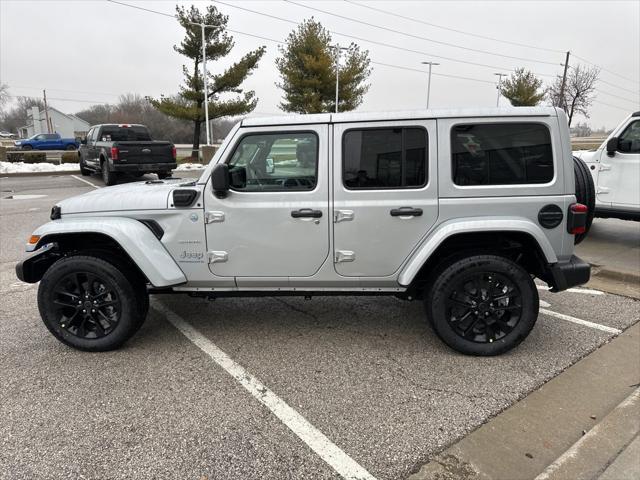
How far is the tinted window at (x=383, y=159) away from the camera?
3418 millimetres

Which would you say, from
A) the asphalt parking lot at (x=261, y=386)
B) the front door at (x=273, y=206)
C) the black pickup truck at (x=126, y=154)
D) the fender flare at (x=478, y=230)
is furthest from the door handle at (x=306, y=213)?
the black pickup truck at (x=126, y=154)

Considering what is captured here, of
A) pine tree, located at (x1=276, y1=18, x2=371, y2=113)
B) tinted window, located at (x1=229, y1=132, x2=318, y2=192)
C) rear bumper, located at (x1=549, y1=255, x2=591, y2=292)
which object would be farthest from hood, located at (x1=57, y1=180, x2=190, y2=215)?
pine tree, located at (x1=276, y1=18, x2=371, y2=113)

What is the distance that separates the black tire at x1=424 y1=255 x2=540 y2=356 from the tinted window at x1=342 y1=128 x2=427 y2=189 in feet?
2.47

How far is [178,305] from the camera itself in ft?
15.4

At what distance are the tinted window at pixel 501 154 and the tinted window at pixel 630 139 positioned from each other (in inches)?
175

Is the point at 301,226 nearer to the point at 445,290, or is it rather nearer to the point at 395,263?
the point at 395,263

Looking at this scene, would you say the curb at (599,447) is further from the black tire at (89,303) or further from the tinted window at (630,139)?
the tinted window at (630,139)

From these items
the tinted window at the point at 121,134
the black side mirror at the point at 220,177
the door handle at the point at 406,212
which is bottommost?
the door handle at the point at 406,212

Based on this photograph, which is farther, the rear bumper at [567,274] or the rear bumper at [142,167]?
the rear bumper at [142,167]

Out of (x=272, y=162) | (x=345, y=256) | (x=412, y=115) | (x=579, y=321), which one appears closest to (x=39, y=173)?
(x=272, y=162)

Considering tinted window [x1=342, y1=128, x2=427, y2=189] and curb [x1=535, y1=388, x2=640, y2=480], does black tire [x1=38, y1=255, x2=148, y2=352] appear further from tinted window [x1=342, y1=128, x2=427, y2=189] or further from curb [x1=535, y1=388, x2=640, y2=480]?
curb [x1=535, y1=388, x2=640, y2=480]

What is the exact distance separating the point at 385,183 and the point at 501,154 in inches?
34.8

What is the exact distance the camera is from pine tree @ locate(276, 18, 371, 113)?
3083 cm

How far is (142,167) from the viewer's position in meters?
13.5
